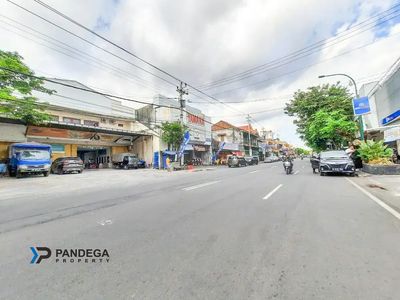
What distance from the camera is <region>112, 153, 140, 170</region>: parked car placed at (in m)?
24.5

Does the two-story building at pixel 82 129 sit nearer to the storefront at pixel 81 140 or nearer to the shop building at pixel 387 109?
the storefront at pixel 81 140

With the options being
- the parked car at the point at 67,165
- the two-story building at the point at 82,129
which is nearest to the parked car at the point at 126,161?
the two-story building at the point at 82,129

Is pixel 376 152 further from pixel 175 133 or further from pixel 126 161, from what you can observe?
pixel 126 161

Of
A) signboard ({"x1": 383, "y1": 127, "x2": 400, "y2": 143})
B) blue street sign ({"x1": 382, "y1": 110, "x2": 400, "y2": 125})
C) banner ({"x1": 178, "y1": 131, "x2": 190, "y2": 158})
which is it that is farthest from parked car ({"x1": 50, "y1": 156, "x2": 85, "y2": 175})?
blue street sign ({"x1": 382, "y1": 110, "x2": 400, "y2": 125})

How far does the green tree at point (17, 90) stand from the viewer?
1430 cm

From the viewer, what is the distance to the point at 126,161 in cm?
2473

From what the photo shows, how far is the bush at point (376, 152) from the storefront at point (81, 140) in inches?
919

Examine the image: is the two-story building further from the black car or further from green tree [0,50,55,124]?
the black car

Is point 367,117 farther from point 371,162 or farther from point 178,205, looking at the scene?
point 178,205

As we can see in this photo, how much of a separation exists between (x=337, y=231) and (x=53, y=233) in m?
5.21

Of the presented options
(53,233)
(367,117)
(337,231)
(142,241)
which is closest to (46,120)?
(53,233)

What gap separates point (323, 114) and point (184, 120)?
18.9m

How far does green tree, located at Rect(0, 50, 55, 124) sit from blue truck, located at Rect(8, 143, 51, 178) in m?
2.65

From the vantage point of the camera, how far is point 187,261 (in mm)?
2650
